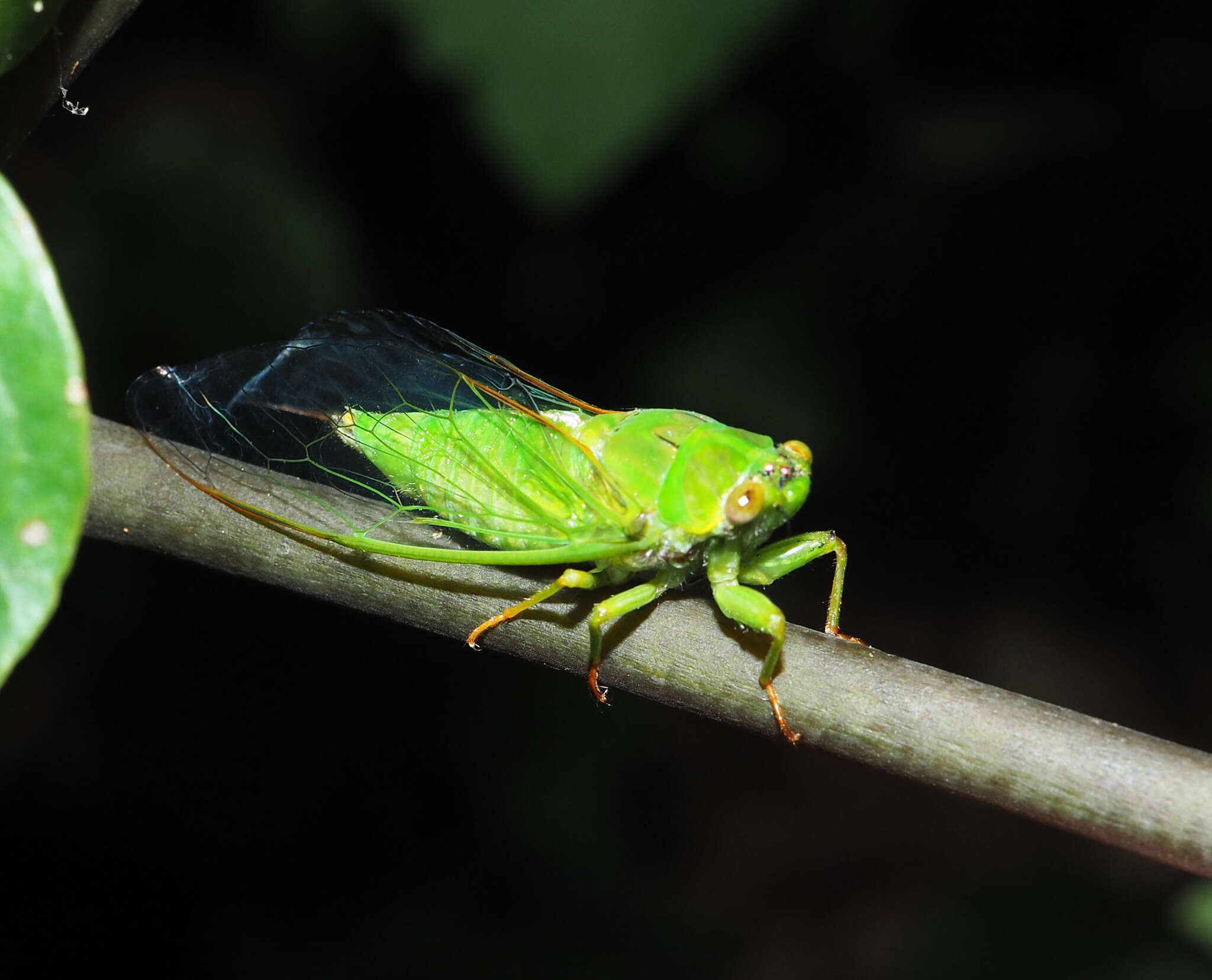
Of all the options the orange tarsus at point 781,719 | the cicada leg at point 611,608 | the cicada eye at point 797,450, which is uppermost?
the cicada eye at point 797,450

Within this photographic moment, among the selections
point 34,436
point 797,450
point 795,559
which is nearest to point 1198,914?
point 795,559

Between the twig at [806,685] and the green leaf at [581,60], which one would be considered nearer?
the twig at [806,685]

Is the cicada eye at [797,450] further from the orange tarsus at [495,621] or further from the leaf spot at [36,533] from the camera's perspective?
the leaf spot at [36,533]

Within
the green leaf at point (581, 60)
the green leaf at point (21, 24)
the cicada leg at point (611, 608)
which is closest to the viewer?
the green leaf at point (21, 24)

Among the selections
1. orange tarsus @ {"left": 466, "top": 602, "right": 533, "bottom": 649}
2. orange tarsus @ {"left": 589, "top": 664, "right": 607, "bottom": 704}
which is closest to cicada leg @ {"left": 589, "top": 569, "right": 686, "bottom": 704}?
orange tarsus @ {"left": 589, "top": 664, "right": 607, "bottom": 704}

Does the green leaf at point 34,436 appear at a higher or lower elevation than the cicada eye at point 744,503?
lower

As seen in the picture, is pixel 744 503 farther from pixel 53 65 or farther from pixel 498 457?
pixel 53 65

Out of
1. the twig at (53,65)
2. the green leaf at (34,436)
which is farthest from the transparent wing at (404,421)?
the green leaf at (34,436)
